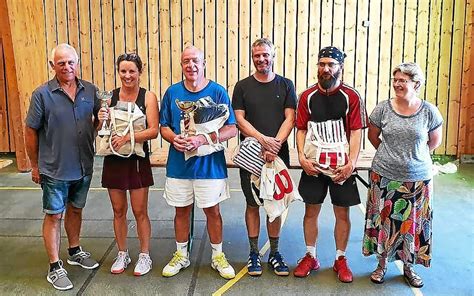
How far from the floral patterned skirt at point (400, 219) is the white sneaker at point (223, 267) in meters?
1.01

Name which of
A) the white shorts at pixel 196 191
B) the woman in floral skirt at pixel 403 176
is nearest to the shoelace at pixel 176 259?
the white shorts at pixel 196 191

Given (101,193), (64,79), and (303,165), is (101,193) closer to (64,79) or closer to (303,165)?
(64,79)

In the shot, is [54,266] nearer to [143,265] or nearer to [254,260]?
[143,265]

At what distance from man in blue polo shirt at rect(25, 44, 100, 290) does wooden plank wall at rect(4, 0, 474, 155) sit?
4.08 m

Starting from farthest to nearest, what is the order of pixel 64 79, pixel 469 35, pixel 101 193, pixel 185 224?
pixel 469 35 → pixel 101 193 → pixel 185 224 → pixel 64 79

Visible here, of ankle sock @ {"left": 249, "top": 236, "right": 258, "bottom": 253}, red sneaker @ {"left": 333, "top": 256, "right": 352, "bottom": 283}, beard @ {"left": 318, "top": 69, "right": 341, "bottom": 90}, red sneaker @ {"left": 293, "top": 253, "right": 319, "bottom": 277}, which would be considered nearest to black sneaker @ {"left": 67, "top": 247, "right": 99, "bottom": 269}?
ankle sock @ {"left": 249, "top": 236, "right": 258, "bottom": 253}

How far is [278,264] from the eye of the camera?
381 cm

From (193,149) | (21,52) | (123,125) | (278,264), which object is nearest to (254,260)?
(278,264)

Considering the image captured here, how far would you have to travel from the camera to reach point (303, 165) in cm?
359

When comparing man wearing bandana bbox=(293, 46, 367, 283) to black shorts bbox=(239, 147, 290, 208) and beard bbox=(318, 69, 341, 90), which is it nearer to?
beard bbox=(318, 69, 341, 90)

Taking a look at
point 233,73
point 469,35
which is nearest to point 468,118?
point 469,35

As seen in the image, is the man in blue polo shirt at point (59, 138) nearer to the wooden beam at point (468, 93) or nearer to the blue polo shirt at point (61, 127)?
the blue polo shirt at point (61, 127)

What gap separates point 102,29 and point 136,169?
4.54 m

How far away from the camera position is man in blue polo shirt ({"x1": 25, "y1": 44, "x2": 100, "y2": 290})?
11.3ft
